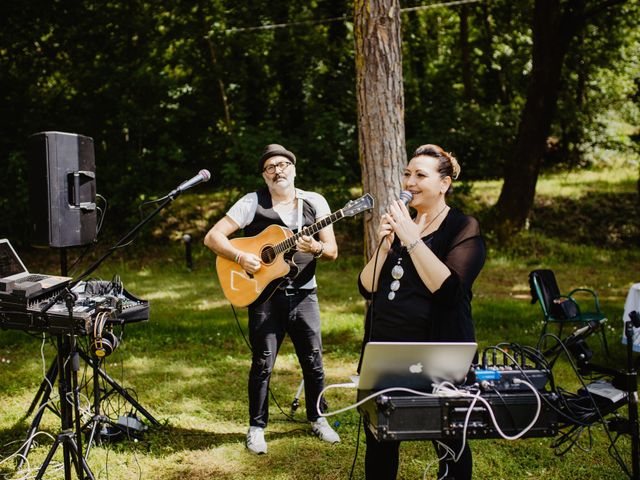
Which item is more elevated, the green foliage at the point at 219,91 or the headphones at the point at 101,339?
the green foliage at the point at 219,91

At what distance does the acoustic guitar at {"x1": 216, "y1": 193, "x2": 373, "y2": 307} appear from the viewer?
415cm

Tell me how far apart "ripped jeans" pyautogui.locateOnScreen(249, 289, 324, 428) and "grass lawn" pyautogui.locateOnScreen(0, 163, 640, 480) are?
0.44m

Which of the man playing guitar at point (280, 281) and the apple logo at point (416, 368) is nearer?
the apple logo at point (416, 368)

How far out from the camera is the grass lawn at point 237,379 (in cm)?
405

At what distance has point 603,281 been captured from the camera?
10.4 metres

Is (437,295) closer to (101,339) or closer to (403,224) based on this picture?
(403,224)

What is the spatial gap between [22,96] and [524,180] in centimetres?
1129

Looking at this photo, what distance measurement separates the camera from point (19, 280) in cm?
372

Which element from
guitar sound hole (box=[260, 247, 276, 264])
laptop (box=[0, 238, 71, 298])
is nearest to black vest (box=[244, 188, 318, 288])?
guitar sound hole (box=[260, 247, 276, 264])

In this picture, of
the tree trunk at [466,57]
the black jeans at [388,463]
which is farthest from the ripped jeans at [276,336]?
the tree trunk at [466,57]

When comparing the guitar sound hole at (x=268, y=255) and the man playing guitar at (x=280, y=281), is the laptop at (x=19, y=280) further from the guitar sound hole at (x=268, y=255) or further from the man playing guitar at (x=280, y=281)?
the guitar sound hole at (x=268, y=255)

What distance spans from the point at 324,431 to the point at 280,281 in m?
1.17

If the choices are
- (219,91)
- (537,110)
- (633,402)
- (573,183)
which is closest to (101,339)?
(633,402)

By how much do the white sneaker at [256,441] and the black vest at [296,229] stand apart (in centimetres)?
104
